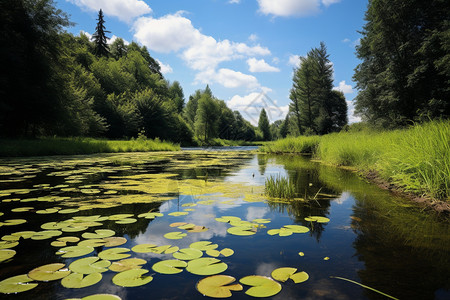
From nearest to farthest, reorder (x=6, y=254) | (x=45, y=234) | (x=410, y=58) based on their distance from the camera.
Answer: (x=6, y=254), (x=45, y=234), (x=410, y=58)

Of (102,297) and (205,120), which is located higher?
(205,120)

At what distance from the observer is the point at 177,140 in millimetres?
30938

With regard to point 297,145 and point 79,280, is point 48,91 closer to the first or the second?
point 297,145

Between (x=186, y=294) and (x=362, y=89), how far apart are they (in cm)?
2029

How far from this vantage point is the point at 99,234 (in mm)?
1853

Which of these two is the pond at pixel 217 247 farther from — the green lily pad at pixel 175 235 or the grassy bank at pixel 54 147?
the grassy bank at pixel 54 147

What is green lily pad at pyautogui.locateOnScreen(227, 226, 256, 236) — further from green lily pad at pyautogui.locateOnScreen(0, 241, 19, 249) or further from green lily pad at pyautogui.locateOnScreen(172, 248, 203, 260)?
green lily pad at pyautogui.locateOnScreen(0, 241, 19, 249)

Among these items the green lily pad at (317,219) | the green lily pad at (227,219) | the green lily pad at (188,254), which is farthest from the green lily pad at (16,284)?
the green lily pad at (317,219)

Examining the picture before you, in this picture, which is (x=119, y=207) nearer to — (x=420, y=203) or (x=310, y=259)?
(x=310, y=259)

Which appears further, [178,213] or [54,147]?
[54,147]

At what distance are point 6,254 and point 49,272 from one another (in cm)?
48

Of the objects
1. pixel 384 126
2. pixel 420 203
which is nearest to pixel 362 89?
pixel 384 126

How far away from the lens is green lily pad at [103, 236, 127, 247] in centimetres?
168

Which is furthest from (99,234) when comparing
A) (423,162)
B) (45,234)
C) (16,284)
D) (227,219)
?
(423,162)
